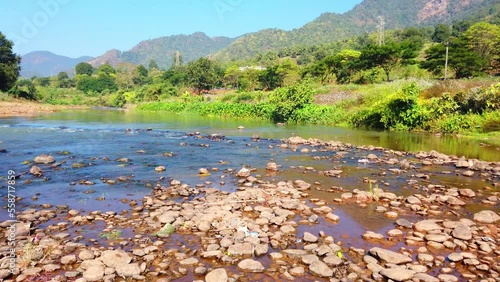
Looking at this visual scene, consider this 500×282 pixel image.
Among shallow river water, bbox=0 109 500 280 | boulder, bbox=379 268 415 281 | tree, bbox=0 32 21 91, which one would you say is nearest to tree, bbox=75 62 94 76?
tree, bbox=0 32 21 91

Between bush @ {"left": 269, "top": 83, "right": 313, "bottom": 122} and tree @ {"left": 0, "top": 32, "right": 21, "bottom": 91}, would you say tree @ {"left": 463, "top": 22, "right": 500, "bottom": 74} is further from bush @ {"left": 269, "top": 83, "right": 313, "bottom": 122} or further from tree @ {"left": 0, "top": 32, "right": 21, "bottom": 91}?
tree @ {"left": 0, "top": 32, "right": 21, "bottom": 91}

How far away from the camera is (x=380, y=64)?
51438 millimetres

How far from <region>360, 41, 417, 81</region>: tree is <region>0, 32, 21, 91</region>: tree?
54819 millimetres

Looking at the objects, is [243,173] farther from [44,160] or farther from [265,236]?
[44,160]

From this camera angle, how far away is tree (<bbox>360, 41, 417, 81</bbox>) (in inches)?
1898

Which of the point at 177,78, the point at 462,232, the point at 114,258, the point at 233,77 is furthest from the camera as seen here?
the point at 177,78

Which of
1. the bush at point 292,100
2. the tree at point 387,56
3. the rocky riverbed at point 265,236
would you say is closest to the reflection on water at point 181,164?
the rocky riverbed at point 265,236

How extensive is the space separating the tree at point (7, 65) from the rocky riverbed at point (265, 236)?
184 feet

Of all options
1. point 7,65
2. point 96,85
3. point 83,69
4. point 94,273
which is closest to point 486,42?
point 94,273

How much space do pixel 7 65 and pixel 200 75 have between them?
31539 millimetres

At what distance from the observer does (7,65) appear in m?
58.4

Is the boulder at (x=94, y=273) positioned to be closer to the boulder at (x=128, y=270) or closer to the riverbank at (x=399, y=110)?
the boulder at (x=128, y=270)

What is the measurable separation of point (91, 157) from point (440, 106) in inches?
860

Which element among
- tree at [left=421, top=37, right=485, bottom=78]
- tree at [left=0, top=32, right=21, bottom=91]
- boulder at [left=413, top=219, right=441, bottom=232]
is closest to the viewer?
boulder at [left=413, top=219, right=441, bottom=232]
